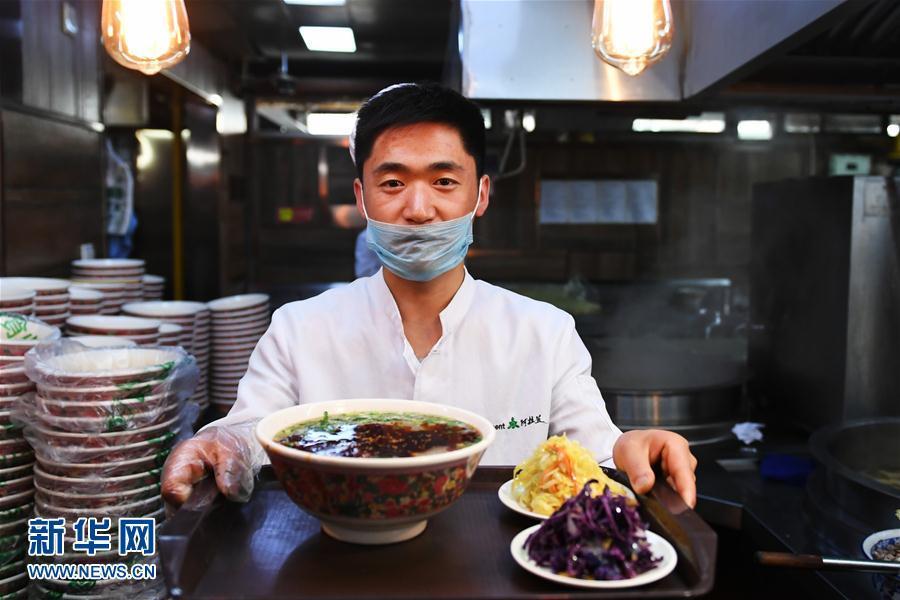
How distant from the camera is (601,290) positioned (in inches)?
289

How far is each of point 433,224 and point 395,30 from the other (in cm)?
544

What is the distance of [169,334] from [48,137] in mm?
→ 1655

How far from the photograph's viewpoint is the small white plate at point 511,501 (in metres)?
1.24

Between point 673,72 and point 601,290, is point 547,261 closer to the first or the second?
point 601,290

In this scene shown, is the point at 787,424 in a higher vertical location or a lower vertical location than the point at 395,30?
lower

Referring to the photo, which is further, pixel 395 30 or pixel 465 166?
pixel 395 30

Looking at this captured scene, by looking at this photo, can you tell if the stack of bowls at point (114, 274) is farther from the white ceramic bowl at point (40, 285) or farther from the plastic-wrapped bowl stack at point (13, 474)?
the plastic-wrapped bowl stack at point (13, 474)

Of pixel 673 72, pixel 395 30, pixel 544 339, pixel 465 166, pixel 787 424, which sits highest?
pixel 395 30

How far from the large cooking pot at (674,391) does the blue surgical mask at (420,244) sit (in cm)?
177

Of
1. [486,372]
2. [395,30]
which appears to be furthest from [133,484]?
[395,30]

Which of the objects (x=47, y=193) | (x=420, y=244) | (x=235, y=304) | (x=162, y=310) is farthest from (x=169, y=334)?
(x=420, y=244)

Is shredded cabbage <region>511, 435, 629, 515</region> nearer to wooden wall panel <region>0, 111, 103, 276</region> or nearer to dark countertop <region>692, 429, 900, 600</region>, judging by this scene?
dark countertop <region>692, 429, 900, 600</region>

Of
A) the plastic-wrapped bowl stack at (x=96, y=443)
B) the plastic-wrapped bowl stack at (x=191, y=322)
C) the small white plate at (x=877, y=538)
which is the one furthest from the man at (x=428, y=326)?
the plastic-wrapped bowl stack at (x=191, y=322)

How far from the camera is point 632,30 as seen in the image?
2693 mm
